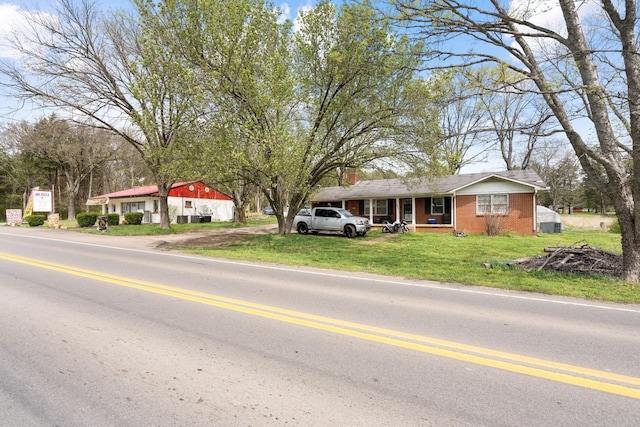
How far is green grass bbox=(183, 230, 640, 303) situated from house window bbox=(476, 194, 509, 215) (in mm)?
6450

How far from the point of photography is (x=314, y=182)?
18766mm

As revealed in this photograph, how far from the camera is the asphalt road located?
284cm

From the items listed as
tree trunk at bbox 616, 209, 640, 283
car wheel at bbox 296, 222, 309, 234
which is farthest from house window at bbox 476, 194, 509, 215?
tree trunk at bbox 616, 209, 640, 283

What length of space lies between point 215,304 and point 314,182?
1330 cm

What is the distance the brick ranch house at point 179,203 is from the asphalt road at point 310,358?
29224mm

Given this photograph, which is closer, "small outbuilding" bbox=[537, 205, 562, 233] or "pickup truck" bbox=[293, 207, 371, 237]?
"pickup truck" bbox=[293, 207, 371, 237]

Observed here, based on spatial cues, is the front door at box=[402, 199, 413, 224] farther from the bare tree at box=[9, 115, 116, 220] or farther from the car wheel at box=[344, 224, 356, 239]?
the bare tree at box=[9, 115, 116, 220]

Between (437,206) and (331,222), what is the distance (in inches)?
320

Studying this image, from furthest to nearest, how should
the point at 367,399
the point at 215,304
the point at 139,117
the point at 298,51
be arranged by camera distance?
the point at 139,117
the point at 298,51
the point at 215,304
the point at 367,399

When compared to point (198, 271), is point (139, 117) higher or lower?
higher

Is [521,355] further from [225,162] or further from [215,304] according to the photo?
[225,162]

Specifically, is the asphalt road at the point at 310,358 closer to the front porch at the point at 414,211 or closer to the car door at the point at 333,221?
the car door at the point at 333,221

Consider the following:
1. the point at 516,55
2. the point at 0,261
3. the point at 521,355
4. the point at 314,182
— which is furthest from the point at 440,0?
the point at 0,261

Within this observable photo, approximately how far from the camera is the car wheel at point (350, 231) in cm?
2061
